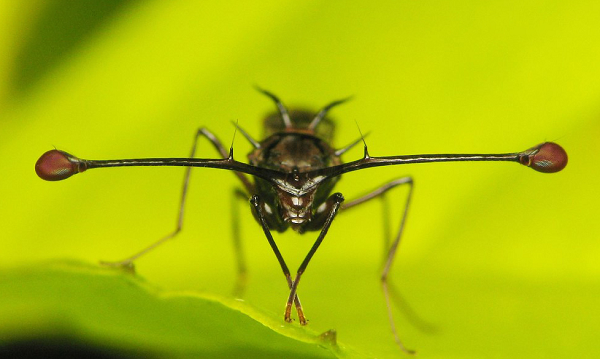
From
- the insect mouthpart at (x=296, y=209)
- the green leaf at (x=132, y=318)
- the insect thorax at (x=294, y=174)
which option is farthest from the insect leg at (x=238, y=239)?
the green leaf at (x=132, y=318)

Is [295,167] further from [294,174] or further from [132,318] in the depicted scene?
[132,318]

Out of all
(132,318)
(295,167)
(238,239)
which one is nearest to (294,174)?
(295,167)

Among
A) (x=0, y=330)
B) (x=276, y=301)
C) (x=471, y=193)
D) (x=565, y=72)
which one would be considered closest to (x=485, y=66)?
(x=565, y=72)

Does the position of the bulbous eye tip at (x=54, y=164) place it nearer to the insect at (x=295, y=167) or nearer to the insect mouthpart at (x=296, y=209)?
the insect at (x=295, y=167)

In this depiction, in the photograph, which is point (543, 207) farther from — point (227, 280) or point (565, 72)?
point (227, 280)

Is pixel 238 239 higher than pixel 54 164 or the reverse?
the reverse

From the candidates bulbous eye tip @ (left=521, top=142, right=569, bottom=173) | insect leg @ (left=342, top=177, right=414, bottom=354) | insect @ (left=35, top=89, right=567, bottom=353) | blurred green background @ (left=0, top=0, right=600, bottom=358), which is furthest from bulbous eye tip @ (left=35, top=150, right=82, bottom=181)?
bulbous eye tip @ (left=521, top=142, right=569, bottom=173)
